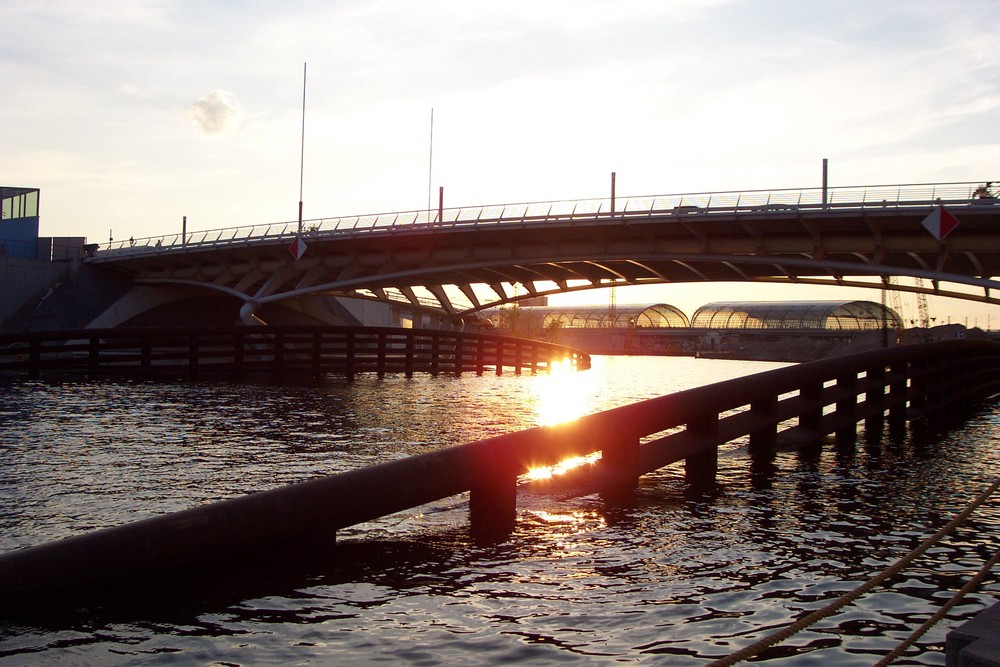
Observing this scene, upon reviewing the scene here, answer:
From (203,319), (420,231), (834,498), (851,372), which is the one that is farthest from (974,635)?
(203,319)

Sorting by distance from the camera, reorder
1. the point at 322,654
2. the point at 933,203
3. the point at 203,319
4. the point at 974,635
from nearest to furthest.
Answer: the point at 974,635
the point at 322,654
the point at 933,203
the point at 203,319

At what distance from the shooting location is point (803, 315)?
139 meters

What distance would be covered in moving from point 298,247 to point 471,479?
51.6m

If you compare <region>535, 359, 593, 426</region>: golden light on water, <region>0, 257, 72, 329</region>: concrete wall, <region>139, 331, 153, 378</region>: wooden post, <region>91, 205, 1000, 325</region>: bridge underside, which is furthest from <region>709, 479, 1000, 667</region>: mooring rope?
<region>0, 257, 72, 329</region>: concrete wall

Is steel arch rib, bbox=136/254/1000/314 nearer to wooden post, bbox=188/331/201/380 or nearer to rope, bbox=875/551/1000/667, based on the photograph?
wooden post, bbox=188/331/201/380

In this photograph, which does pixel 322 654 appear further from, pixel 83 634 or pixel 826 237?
pixel 826 237

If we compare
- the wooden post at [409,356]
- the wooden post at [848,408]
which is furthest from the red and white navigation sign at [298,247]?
the wooden post at [848,408]

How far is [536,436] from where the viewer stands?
6742mm

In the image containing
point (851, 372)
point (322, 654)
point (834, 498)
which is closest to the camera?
point (322, 654)

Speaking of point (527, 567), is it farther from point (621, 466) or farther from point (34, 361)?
point (34, 361)

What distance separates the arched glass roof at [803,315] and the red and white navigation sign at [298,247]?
9372cm

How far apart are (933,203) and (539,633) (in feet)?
126

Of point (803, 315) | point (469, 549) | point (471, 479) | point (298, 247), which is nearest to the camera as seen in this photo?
point (469, 549)

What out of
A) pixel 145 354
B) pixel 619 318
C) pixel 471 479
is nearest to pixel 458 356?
pixel 145 354
